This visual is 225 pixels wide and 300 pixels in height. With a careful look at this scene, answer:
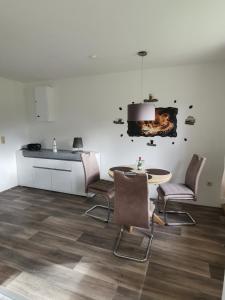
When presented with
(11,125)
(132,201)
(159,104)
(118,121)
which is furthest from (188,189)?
(11,125)

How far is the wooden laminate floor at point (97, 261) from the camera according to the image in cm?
180

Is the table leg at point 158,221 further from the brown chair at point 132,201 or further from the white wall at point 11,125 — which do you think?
the white wall at point 11,125

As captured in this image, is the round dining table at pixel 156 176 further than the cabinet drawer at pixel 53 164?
No

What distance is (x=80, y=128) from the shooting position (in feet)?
14.2

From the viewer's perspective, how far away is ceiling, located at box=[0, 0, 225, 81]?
5.47ft

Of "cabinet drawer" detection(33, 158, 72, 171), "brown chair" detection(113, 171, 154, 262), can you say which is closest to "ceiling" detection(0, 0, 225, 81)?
"brown chair" detection(113, 171, 154, 262)

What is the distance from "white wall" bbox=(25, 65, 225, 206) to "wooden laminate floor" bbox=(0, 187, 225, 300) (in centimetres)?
100

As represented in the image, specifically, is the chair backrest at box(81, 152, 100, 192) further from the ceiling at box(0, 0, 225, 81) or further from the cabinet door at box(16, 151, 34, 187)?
the cabinet door at box(16, 151, 34, 187)

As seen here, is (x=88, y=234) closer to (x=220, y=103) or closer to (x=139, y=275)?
(x=139, y=275)

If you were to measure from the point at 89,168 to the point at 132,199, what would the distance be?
131 centimetres

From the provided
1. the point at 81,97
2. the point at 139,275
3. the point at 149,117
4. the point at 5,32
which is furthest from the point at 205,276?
the point at 81,97

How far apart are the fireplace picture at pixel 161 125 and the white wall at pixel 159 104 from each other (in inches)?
3.8

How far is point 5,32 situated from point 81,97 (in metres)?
2.17

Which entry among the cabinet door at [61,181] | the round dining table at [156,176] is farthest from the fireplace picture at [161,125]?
the cabinet door at [61,181]
